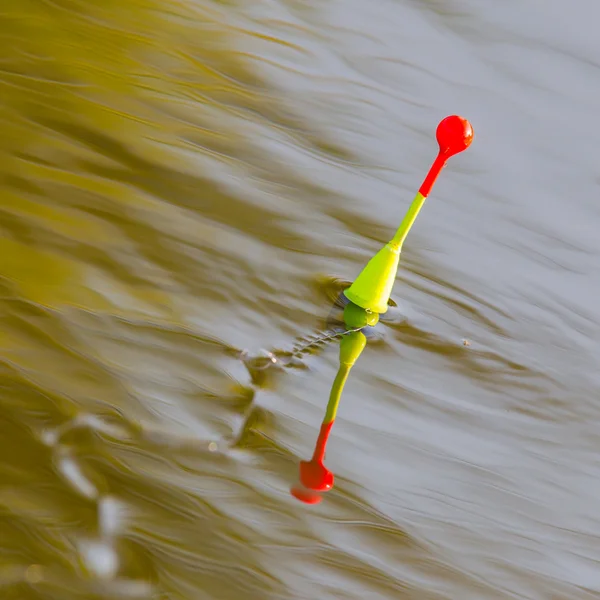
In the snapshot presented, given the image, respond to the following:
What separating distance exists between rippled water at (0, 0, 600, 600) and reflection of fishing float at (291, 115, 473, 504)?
18 mm

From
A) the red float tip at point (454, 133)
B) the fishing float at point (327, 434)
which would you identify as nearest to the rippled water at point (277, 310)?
the fishing float at point (327, 434)

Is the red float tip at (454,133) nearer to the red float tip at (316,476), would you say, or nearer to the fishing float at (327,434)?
the fishing float at (327,434)

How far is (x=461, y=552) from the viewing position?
82 cm

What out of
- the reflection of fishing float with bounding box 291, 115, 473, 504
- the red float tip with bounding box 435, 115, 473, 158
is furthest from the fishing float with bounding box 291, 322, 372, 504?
the red float tip with bounding box 435, 115, 473, 158

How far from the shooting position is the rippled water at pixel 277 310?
0.76 m

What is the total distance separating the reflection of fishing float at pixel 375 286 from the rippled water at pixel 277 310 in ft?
0.06

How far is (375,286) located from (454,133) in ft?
0.67

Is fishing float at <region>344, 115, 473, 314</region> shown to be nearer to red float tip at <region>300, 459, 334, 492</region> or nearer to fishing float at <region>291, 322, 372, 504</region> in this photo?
fishing float at <region>291, 322, 372, 504</region>

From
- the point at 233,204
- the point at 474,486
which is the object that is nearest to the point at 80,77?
the point at 233,204

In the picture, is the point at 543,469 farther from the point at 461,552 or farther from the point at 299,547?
the point at 299,547

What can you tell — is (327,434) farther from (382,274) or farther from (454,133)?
(454,133)

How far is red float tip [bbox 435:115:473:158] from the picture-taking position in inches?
35.6

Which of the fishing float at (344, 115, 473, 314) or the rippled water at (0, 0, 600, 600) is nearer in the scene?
the rippled water at (0, 0, 600, 600)

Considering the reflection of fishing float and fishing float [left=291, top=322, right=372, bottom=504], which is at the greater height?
the reflection of fishing float
